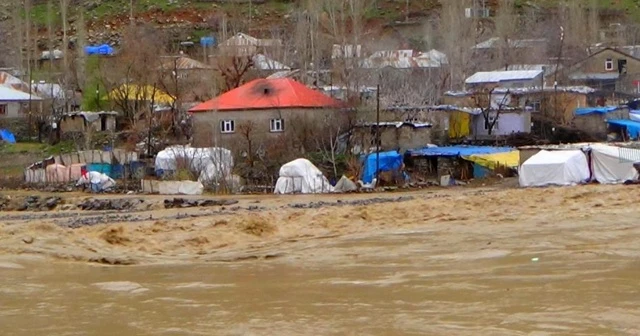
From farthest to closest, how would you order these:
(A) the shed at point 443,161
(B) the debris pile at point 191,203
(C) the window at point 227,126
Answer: (C) the window at point 227,126 < (A) the shed at point 443,161 < (B) the debris pile at point 191,203

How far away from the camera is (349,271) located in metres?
19.6

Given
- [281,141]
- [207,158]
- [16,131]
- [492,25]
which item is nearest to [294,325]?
[207,158]

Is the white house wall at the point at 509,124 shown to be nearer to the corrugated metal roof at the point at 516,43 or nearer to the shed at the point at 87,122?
the shed at the point at 87,122

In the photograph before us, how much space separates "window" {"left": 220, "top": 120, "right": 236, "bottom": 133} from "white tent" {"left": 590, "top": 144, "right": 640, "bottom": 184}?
53.8 ft

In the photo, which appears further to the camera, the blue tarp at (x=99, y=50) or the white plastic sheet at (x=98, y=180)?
the blue tarp at (x=99, y=50)

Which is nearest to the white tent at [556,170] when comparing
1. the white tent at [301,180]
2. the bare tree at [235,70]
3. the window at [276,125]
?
the white tent at [301,180]

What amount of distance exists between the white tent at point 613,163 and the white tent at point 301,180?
9.27 meters

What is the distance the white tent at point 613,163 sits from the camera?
3462 centimetres

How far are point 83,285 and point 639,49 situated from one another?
62.5 m

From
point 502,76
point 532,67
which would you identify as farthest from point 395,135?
point 532,67

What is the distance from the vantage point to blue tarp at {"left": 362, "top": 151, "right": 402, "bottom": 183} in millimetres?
39062

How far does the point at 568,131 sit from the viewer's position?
154ft

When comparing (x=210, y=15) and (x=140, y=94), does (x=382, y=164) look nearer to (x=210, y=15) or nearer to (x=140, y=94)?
(x=140, y=94)

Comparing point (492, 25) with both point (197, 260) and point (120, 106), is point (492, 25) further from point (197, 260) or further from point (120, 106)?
point (197, 260)
